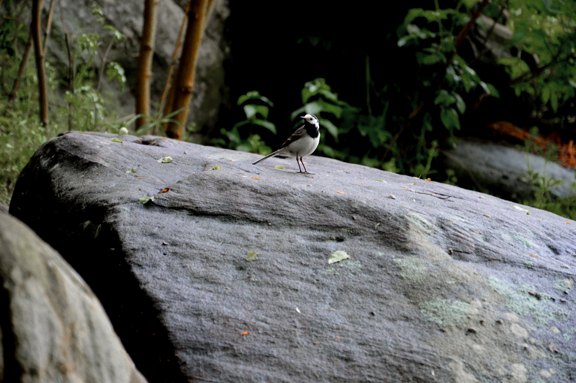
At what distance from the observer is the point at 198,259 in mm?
2160

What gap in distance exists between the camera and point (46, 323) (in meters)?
1.11

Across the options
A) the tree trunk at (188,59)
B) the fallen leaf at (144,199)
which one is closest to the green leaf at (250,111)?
the tree trunk at (188,59)

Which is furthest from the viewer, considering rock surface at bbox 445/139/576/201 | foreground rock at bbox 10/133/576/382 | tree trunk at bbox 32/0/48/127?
rock surface at bbox 445/139/576/201

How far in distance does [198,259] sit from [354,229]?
84 cm

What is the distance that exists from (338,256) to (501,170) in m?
5.40

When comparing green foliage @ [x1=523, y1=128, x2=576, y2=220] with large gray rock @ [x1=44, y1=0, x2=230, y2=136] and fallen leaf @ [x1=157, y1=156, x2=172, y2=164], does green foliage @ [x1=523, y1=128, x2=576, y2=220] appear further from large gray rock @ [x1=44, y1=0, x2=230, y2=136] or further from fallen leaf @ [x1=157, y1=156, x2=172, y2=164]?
large gray rock @ [x1=44, y1=0, x2=230, y2=136]

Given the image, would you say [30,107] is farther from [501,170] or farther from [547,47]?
[501,170]

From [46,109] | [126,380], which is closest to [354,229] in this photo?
[126,380]

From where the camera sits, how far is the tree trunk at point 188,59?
15.5 feet

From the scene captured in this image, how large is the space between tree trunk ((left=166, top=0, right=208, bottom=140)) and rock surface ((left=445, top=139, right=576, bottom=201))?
4.10 meters

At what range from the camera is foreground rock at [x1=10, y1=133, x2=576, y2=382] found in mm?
1818

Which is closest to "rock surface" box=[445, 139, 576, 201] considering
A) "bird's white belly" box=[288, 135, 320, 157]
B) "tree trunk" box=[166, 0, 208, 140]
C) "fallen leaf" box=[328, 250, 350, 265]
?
"bird's white belly" box=[288, 135, 320, 157]

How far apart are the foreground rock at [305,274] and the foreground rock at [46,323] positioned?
1.94ft

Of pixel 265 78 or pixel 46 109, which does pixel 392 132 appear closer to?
pixel 265 78
